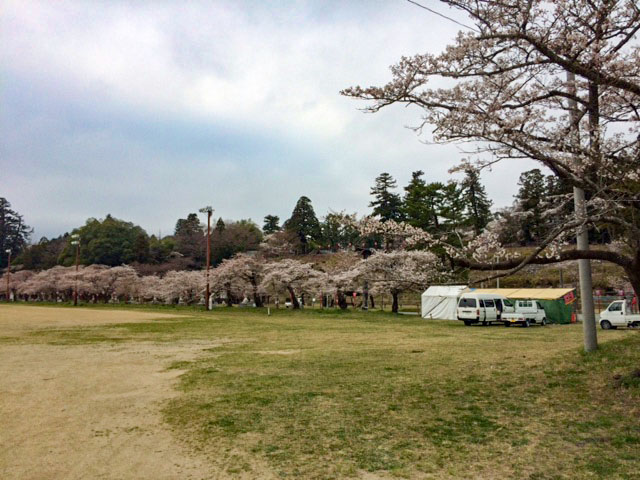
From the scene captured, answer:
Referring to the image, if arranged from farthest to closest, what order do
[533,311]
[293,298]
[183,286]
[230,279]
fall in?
[183,286]
[230,279]
[293,298]
[533,311]

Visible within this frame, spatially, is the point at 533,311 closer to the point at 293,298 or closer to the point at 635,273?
the point at 635,273

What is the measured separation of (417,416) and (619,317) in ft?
62.5

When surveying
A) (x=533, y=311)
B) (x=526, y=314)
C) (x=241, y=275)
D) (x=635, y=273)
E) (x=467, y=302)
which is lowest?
(x=526, y=314)

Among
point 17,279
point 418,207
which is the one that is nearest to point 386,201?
point 418,207

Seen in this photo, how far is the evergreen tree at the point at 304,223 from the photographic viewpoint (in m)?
59.5

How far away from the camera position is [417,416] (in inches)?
218

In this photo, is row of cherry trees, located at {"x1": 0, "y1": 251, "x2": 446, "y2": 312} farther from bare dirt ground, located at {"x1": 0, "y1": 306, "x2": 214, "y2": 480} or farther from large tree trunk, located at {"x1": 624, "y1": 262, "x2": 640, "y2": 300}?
large tree trunk, located at {"x1": 624, "y1": 262, "x2": 640, "y2": 300}

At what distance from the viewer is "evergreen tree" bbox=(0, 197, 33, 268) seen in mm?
89125

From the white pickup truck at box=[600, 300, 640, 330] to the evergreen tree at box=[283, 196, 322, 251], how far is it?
136 feet

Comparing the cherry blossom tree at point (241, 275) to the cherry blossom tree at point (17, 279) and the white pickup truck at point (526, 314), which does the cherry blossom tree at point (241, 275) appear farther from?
the cherry blossom tree at point (17, 279)

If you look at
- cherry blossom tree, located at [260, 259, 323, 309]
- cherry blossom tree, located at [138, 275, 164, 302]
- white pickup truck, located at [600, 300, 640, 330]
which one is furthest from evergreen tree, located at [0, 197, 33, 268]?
white pickup truck, located at [600, 300, 640, 330]

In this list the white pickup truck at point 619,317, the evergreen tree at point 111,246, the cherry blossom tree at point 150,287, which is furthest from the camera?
the evergreen tree at point 111,246

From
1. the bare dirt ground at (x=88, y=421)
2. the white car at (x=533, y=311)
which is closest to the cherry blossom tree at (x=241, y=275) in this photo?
the white car at (x=533, y=311)

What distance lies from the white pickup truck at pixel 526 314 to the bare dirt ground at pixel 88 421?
17.5 m
